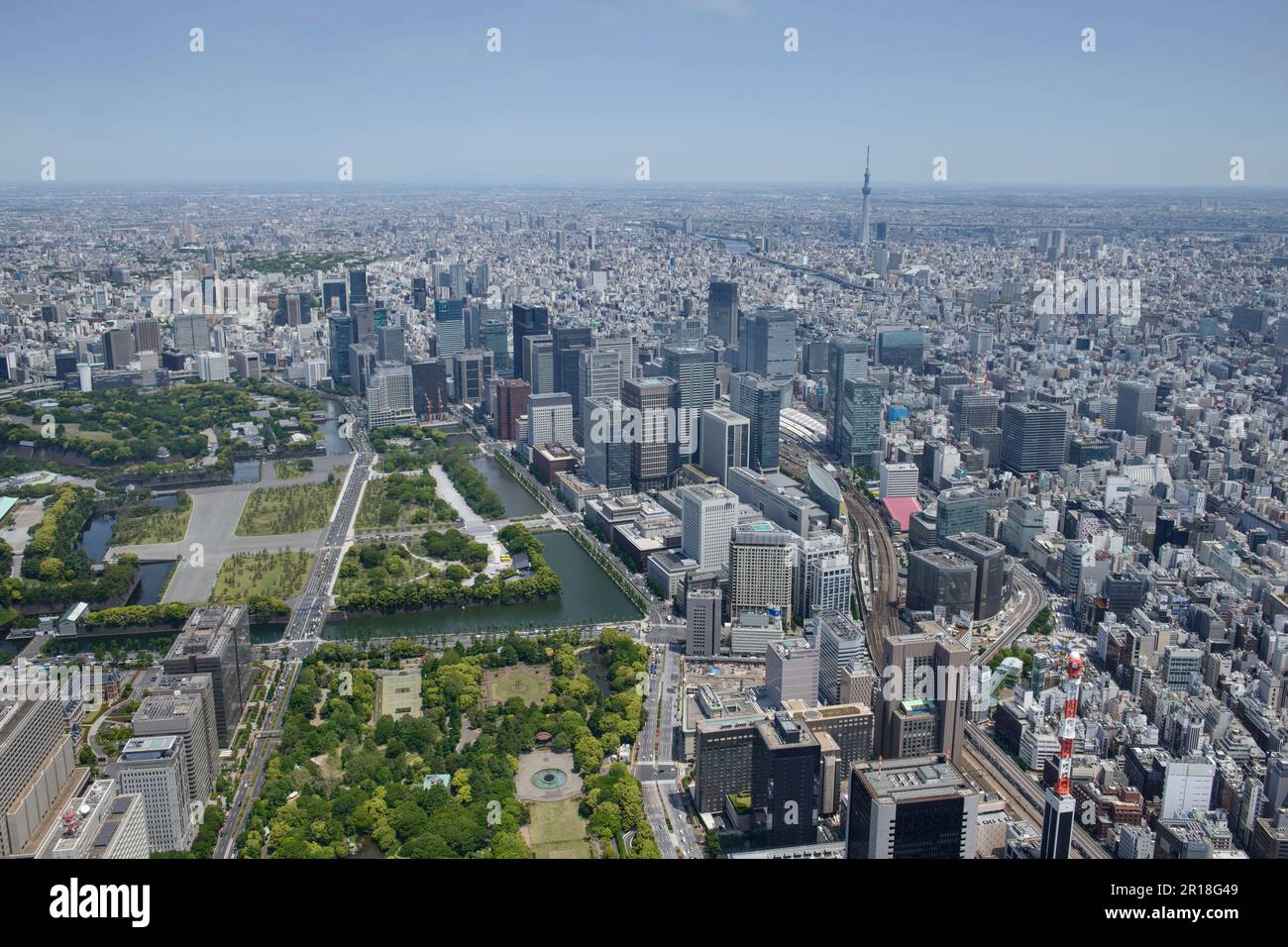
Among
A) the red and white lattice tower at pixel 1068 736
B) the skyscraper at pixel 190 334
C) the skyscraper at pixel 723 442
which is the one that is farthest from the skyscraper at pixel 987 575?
the skyscraper at pixel 190 334

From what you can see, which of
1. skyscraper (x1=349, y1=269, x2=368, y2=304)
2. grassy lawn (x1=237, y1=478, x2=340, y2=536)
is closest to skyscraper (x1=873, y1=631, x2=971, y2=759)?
grassy lawn (x1=237, y1=478, x2=340, y2=536)

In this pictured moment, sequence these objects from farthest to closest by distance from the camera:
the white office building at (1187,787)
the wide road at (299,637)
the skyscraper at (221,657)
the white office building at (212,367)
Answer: the white office building at (212,367)
the skyscraper at (221,657)
the wide road at (299,637)
the white office building at (1187,787)

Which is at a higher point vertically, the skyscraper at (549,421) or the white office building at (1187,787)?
the skyscraper at (549,421)

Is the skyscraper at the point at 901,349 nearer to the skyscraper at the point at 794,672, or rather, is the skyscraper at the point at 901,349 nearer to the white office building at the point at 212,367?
the white office building at the point at 212,367

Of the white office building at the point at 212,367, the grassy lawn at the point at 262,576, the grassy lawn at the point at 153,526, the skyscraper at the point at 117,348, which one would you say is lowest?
the grassy lawn at the point at 262,576

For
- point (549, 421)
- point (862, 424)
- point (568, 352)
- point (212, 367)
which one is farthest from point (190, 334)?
point (862, 424)

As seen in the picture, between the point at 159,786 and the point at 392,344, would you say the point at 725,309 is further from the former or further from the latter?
the point at 159,786

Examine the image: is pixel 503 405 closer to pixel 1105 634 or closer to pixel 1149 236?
pixel 1105 634
